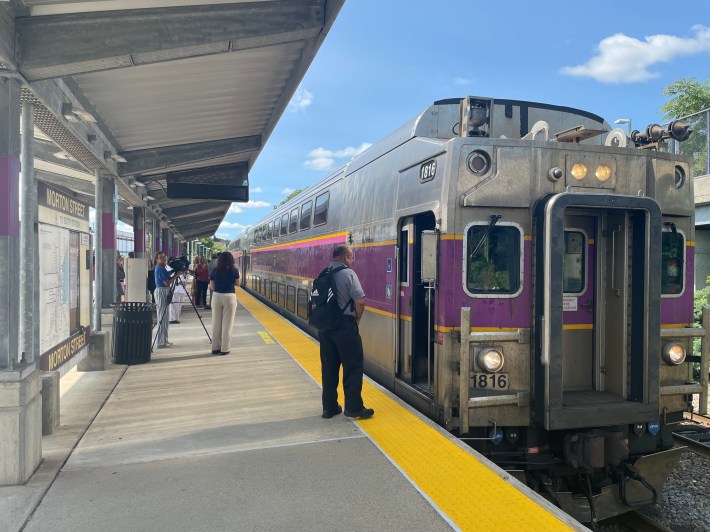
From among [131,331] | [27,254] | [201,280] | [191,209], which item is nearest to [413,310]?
[27,254]

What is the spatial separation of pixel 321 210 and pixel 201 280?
26.2ft

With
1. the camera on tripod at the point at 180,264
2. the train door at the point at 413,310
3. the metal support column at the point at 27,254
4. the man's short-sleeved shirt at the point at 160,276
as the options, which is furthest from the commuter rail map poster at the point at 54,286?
the man's short-sleeved shirt at the point at 160,276

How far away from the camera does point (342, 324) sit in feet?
16.1

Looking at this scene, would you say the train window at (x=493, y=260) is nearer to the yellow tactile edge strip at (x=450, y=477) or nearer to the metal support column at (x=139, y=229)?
the yellow tactile edge strip at (x=450, y=477)

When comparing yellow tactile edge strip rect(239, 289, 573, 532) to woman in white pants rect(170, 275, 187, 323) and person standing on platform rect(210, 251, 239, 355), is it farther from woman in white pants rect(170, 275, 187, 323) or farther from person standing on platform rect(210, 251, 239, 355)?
woman in white pants rect(170, 275, 187, 323)

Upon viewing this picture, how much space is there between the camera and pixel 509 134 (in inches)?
210

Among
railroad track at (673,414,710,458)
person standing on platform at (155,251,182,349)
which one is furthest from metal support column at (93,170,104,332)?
railroad track at (673,414,710,458)

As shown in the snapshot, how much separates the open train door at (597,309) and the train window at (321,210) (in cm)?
514

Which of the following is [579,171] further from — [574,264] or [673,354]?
[673,354]

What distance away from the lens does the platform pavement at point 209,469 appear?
126 inches

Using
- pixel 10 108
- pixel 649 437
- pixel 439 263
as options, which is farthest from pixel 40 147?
pixel 649 437

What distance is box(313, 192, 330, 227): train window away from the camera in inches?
365

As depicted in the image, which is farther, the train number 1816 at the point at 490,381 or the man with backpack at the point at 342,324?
the man with backpack at the point at 342,324

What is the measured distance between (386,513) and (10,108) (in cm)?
370
